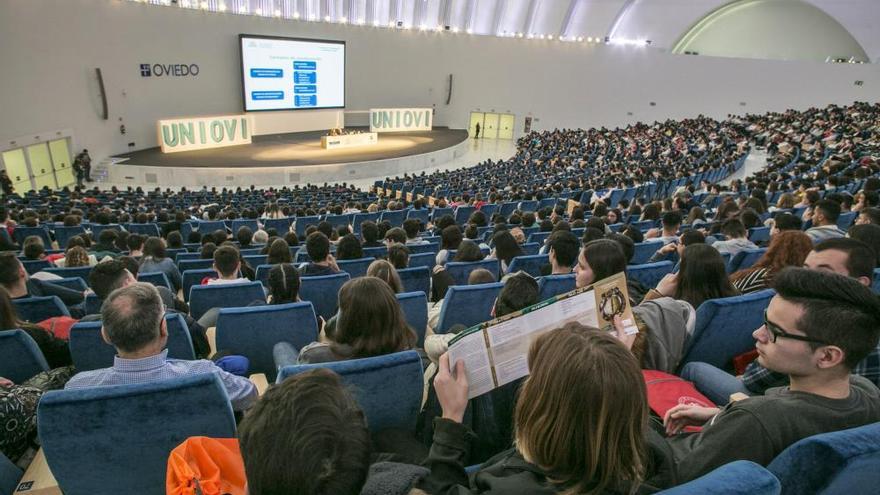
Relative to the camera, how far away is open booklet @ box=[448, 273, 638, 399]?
186 centimetres

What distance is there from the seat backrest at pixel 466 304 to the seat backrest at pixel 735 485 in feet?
8.76

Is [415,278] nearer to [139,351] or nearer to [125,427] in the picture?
[139,351]

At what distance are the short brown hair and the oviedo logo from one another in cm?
2493

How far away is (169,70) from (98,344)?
2334 centimetres

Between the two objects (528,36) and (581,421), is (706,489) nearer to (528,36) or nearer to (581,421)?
(581,421)

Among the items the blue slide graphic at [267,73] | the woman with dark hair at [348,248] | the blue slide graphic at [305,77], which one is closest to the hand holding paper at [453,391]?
the woman with dark hair at [348,248]

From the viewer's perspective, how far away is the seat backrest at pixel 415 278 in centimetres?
511

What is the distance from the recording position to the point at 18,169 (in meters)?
16.4

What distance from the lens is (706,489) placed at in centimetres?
122

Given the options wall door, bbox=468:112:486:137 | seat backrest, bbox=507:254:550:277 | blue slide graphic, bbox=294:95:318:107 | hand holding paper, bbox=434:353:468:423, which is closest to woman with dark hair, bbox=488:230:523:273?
seat backrest, bbox=507:254:550:277

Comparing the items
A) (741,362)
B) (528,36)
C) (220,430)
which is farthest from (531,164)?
(220,430)

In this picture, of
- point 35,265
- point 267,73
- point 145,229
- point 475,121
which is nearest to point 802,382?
point 35,265

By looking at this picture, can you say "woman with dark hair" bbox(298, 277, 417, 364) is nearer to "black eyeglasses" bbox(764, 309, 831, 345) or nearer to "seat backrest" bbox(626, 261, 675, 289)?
"black eyeglasses" bbox(764, 309, 831, 345)

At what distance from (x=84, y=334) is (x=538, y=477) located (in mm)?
2930
